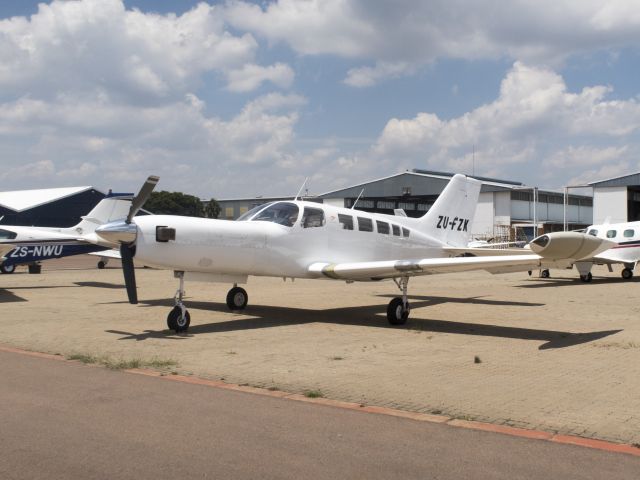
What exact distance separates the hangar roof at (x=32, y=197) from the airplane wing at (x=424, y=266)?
58.0 metres

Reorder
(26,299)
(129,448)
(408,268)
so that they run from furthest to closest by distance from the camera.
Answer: (26,299)
(408,268)
(129,448)

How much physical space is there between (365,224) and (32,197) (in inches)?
2511

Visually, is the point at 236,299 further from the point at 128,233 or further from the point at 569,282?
the point at 569,282

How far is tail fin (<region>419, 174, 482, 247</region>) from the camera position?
17359 mm

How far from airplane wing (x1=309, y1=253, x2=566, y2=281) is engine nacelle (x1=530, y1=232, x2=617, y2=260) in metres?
0.63

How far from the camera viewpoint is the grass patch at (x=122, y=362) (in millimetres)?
7837

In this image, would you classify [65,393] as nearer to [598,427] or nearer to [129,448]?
[129,448]

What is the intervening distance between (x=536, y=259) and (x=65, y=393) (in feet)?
24.8

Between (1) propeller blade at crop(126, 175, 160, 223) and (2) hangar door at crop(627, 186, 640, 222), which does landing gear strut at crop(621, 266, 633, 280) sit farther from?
(2) hangar door at crop(627, 186, 640, 222)

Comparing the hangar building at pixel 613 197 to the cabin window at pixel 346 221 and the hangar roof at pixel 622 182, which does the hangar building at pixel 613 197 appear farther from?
the cabin window at pixel 346 221

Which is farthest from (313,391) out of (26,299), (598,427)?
(26,299)

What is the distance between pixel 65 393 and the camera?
638 centimetres

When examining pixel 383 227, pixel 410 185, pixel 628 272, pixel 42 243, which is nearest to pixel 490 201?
pixel 410 185

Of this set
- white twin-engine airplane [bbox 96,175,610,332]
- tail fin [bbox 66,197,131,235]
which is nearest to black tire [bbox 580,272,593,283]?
white twin-engine airplane [bbox 96,175,610,332]
